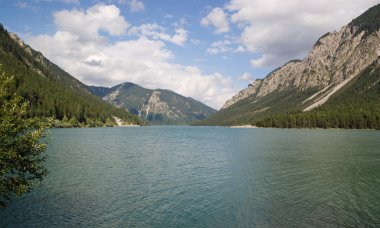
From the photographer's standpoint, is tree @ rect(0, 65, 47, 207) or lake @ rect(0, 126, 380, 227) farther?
lake @ rect(0, 126, 380, 227)

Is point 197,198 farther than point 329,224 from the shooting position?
Yes

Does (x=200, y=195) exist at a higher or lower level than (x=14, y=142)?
lower

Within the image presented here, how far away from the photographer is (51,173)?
55.1m

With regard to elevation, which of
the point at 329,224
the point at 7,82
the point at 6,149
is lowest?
the point at 329,224

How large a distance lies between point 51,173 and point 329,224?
42.3 m

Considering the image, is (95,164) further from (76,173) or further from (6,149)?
(6,149)

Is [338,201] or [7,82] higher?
[7,82]

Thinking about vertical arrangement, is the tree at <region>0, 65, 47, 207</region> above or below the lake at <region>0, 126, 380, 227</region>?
above

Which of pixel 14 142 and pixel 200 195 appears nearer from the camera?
pixel 14 142

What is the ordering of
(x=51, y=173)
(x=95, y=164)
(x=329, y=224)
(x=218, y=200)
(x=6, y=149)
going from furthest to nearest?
(x=95, y=164), (x=51, y=173), (x=218, y=200), (x=329, y=224), (x=6, y=149)

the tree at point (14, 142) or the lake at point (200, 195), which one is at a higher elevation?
the tree at point (14, 142)

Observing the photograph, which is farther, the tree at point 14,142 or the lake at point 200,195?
the lake at point 200,195

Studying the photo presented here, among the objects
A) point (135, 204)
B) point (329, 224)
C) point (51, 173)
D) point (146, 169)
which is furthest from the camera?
point (146, 169)

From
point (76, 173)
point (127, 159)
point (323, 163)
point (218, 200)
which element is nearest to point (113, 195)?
point (218, 200)
